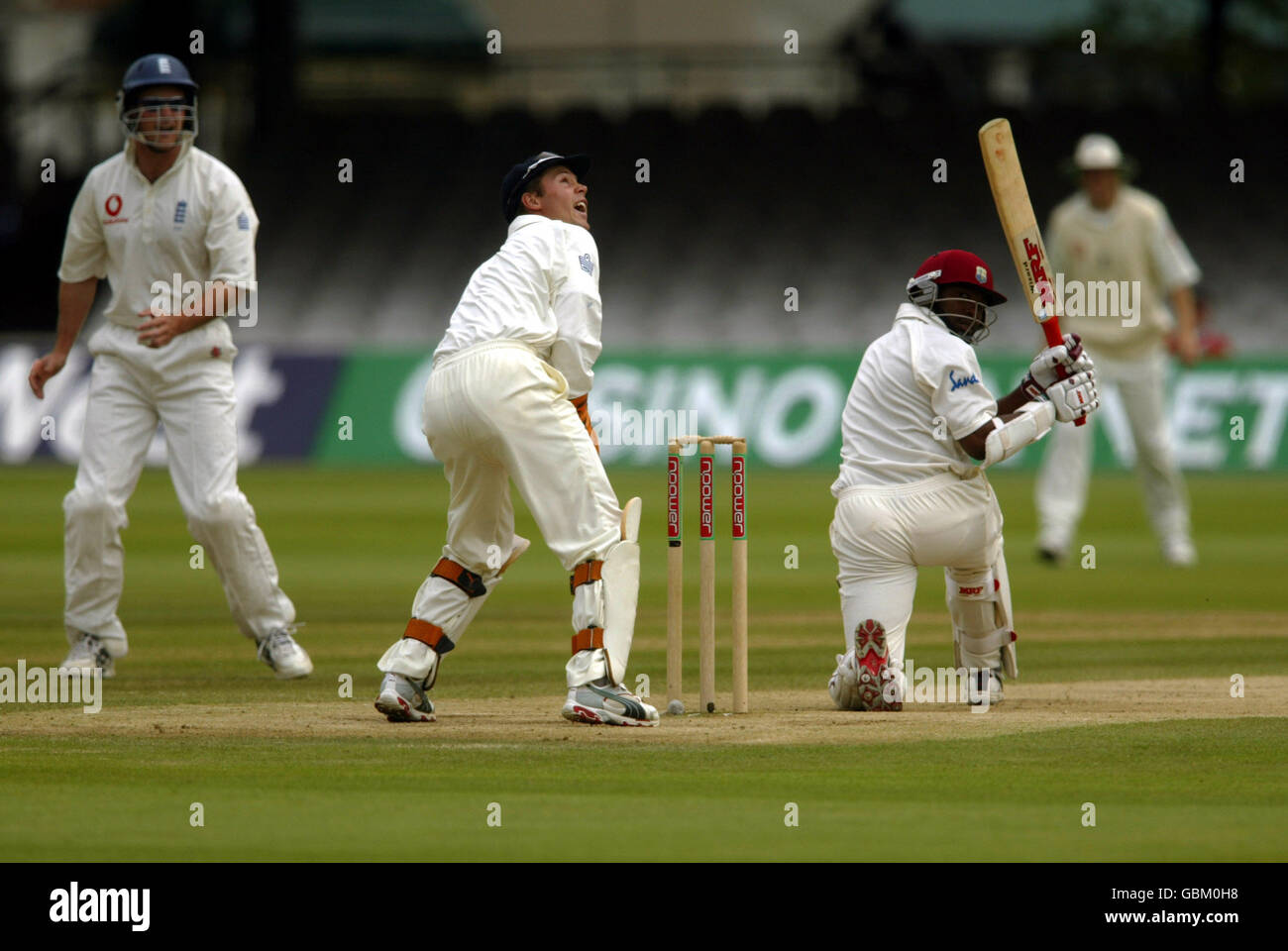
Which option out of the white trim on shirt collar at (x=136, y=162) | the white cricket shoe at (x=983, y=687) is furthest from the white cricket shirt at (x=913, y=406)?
the white trim on shirt collar at (x=136, y=162)

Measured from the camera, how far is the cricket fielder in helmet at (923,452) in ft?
24.2

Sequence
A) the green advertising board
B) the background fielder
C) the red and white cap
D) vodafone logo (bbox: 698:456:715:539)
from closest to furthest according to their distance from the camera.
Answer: vodafone logo (bbox: 698:456:715:539), the red and white cap, the background fielder, the green advertising board

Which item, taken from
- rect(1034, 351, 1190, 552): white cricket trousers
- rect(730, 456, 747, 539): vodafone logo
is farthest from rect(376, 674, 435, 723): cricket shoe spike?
rect(1034, 351, 1190, 552): white cricket trousers

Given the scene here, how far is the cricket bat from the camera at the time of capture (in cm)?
780

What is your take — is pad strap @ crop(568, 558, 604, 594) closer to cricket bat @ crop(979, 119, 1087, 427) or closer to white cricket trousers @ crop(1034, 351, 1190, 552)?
cricket bat @ crop(979, 119, 1087, 427)

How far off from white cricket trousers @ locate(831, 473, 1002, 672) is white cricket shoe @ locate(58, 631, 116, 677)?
3094 mm

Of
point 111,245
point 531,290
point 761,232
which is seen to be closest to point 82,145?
point 761,232

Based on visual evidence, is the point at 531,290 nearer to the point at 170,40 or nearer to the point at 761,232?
the point at 761,232

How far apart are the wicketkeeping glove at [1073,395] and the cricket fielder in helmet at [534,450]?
1.59 meters

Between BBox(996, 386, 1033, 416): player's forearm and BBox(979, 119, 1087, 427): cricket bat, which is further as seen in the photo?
BBox(979, 119, 1087, 427): cricket bat

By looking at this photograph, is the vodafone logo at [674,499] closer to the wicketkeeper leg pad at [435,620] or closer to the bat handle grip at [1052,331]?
the wicketkeeper leg pad at [435,620]

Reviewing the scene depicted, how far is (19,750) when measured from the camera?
21.7 ft

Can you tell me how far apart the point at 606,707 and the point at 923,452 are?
4.99 ft

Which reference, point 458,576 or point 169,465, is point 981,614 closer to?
point 458,576
